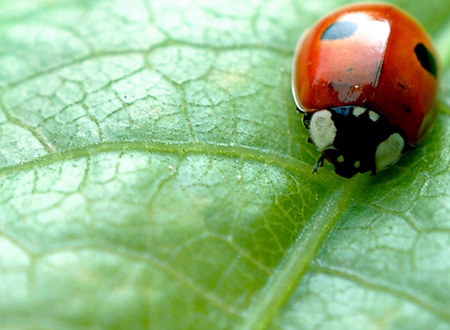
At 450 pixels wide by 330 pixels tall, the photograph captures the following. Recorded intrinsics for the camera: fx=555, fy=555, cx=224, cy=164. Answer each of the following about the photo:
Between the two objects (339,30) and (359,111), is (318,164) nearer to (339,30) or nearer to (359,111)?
(359,111)

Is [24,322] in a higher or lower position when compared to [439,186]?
higher

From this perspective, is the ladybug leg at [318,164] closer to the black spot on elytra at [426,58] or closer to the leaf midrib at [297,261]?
the leaf midrib at [297,261]

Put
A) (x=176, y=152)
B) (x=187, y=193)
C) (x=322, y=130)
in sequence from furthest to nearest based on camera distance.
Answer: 1. (x=322, y=130)
2. (x=176, y=152)
3. (x=187, y=193)

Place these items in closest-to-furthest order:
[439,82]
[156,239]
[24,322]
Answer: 1. [24,322]
2. [156,239]
3. [439,82]

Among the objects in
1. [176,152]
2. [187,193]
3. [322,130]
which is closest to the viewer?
[187,193]

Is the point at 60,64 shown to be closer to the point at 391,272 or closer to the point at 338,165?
the point at 338,165

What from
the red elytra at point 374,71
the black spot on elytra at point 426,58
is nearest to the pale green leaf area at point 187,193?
the red elytra at point 374,71

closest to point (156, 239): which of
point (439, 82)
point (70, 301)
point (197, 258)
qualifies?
point (197, 258)

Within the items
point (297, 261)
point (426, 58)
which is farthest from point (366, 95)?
point (297, 261)
